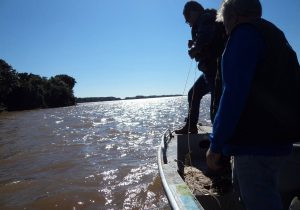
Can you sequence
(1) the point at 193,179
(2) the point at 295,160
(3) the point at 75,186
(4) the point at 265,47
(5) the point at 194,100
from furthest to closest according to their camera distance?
(3) the point at 75,186
(5) the point at 194,100
(1) the point at 193,179
(2) the point at 295,160
(4) the point at 265,47

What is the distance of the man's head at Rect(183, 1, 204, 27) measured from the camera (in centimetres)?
459

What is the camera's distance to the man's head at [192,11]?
459 cm

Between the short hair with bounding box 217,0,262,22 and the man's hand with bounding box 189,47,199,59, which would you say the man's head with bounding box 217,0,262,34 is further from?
the man's hand with bounding box 189,47,199,59

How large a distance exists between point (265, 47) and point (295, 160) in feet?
6.34

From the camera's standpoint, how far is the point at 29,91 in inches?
2776

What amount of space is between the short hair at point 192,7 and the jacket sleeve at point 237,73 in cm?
276

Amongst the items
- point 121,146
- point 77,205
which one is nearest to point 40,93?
point 121,146

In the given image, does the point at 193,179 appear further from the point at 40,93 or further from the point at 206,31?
the point at 40,93

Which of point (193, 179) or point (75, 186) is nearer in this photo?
point (193, 179)

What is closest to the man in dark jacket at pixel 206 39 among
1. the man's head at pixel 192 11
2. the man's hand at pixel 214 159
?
the man's head at pixel 192 11

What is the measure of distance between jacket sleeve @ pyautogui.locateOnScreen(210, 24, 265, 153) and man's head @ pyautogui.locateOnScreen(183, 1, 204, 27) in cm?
275

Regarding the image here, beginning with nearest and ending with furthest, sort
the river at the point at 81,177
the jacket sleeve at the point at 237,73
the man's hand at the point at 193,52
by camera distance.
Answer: the jacket sleeve at the point at 237,73
the man's hand at the point at 193,52
the river at the point at 81,177

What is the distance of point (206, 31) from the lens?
4.03m

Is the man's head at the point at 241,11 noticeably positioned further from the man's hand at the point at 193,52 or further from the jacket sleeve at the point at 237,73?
the man's hand at the point at 193,52
